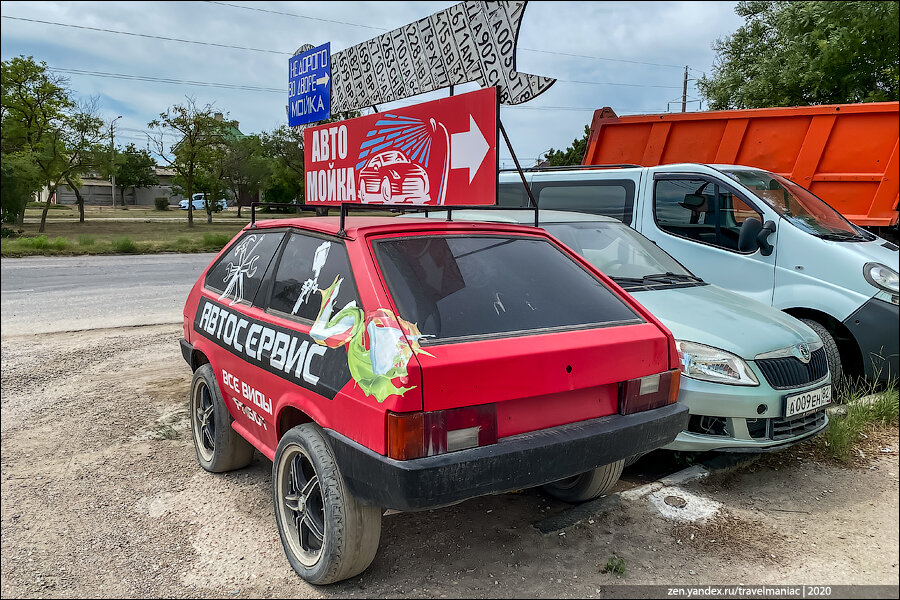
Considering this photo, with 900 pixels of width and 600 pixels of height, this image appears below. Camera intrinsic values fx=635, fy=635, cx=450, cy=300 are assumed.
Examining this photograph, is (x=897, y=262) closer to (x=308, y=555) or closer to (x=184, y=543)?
(x=308, y=555)

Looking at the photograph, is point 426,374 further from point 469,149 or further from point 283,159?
point 283,159

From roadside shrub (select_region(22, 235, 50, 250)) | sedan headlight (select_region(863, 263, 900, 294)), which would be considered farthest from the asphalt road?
sedan headlight (select_region(863, 263, 900, 294))

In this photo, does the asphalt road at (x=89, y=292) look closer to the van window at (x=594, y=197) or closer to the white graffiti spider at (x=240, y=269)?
the white graffiti spider at (x=240, y=269)

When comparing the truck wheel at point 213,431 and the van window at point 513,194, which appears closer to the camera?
the truck wheel at point 213,431

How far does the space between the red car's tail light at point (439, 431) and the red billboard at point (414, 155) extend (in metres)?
2.75

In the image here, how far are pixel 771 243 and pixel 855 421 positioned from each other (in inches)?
78.1

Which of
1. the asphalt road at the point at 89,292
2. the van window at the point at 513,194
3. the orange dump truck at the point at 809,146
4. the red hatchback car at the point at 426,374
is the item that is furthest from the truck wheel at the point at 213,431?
the orange dump truck at the point at 809,146

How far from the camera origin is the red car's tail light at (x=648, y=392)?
281 cm

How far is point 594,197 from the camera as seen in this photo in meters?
6.97

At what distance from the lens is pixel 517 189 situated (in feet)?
25.3

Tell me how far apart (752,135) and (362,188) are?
205 inches

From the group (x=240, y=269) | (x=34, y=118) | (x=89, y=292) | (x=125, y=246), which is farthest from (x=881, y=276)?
(x=34, y=118)

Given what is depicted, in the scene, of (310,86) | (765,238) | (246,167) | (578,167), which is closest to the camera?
(765,238)

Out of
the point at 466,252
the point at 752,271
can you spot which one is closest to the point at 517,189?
the point at 752,271
